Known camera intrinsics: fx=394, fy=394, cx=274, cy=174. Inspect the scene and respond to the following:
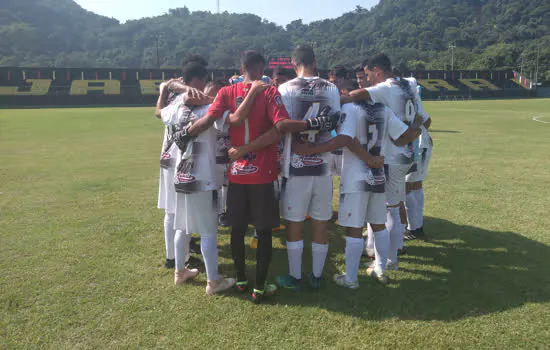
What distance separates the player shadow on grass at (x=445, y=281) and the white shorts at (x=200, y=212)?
37.2 inches

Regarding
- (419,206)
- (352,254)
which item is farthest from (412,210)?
(352,254)

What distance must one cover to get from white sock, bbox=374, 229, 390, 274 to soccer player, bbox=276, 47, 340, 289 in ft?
2.10

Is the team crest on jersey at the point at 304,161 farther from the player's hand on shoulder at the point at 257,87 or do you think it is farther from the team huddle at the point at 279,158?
the player's hand on shoulder at the point at 257,87

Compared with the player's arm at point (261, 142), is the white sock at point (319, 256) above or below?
below

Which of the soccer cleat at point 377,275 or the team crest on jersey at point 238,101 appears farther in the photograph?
the soccer cleat at point 377,275

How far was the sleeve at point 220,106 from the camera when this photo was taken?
363 cm

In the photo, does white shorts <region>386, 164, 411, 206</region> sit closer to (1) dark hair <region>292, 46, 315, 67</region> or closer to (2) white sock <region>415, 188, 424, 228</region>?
(2) white sock <region>415, 188, 424, 228</region>

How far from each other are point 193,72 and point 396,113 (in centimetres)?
226

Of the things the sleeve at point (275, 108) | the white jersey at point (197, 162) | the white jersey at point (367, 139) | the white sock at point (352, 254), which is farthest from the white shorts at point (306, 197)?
the white jersey at point (197, 162)

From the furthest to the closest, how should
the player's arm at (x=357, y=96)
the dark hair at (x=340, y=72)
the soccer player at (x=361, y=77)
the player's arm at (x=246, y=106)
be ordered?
the dark hair at (x=340, y=72) < the soccer player at (x=361, y=77) < the player's arm at (x=357, y=96) < the player's arm at (x=246, y=106)

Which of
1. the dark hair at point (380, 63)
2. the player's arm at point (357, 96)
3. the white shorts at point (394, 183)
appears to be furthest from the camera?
the white shorts at point (394, 183)

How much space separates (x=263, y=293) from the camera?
3846 mm

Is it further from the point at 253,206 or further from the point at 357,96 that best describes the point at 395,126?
the point at 253,206

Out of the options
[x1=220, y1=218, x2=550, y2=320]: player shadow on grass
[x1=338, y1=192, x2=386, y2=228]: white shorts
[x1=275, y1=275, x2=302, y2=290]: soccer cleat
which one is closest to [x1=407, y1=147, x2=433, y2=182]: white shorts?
[x1=220, y1=218, x2=550, y2=320]: player shadow on grass
